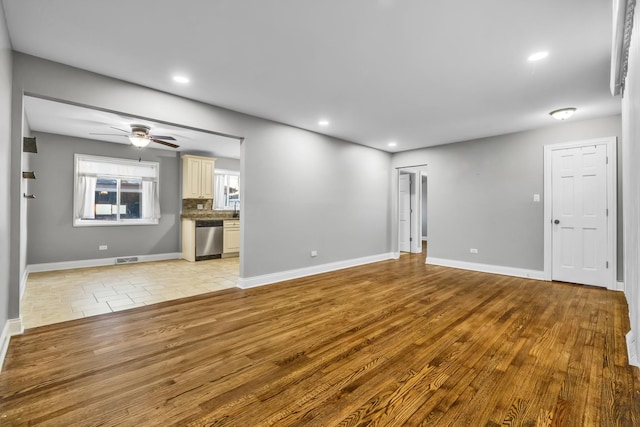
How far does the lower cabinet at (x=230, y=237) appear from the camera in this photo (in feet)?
23.5

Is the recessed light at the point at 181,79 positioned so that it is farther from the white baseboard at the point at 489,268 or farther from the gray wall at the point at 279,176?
the white baseboard at the point at 489,268

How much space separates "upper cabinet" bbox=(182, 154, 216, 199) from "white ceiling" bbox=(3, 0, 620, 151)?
11.1 feet

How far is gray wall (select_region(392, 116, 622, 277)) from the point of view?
4.95 metres

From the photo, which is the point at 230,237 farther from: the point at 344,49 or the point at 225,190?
the point at 344,49

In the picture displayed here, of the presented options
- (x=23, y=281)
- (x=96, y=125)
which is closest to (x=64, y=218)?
(x=23, y=281)

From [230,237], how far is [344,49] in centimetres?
559

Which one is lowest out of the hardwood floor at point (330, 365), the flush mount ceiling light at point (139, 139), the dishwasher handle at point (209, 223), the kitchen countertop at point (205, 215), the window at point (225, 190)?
the hardwood floor at point (330, 365)

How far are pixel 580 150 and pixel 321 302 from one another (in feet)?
15.4

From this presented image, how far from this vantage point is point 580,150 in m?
4.59

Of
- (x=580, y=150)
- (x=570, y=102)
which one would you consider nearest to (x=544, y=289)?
(x=580, y=150)

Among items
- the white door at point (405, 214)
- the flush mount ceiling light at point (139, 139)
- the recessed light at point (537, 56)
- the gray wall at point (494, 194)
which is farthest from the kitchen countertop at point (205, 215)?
the recessed light at point (537, 56)

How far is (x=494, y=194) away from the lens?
5477 millimetres

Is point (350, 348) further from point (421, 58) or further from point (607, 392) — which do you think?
point (421, 58)

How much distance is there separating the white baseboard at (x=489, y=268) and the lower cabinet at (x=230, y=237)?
4.57 m
